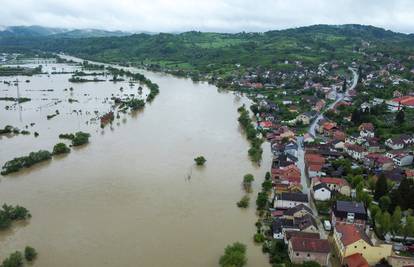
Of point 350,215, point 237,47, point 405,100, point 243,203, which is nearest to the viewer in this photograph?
point 350,215

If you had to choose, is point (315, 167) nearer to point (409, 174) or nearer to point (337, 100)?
point (409, 174)

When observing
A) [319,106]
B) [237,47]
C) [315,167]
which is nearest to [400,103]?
[319,106]

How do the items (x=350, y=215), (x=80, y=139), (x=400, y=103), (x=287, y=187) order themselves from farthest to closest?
(x=400, y=103) < (x=80, y=139) < (x=287, y=187) < (x=350, y=215)

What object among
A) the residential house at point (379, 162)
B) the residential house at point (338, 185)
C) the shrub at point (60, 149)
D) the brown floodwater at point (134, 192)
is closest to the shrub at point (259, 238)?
the brown floodwater at point (134, 192)

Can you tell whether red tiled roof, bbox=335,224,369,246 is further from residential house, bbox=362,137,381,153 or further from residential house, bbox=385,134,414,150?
residential house, bbox=385,134,414,150

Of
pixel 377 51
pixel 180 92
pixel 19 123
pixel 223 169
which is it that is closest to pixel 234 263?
pixel 223 169

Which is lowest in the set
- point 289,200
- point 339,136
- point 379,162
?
point 289,200

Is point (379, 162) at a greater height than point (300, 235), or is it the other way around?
point (379, 162)

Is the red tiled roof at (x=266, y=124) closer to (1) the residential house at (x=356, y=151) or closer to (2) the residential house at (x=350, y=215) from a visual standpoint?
(1) the residential house at (x=356, y=151)
